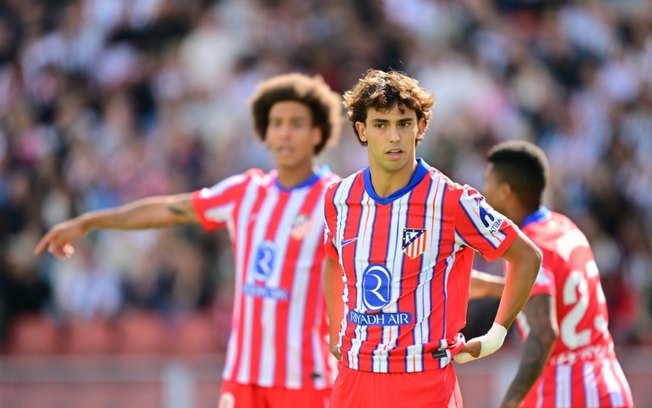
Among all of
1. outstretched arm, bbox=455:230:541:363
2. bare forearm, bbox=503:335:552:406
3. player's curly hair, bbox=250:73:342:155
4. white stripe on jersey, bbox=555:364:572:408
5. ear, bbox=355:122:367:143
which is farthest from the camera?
player's curly hair, bbox=250:73:342:155

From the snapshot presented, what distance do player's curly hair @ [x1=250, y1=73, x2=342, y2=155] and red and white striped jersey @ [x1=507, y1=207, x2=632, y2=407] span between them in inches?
65.1

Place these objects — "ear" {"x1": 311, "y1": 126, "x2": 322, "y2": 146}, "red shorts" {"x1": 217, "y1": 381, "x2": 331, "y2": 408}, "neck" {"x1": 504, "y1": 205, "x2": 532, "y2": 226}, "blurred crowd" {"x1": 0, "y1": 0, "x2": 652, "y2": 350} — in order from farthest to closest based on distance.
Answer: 1. "blurred crowd" {"x1": 0, "y1": 0, "x2": 652, "y2": 350}
2. "ear" {"x1": 311, "y1": 126, "x2": 322, "y2": 146}
3. "red shorts" {"x1": 217, "y1": 381, "x2": 331, "y2": 408}
4. "neck" {"x1": 504, "y1": 205, "x2": 532, "y2": 226}

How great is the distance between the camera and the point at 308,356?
6863mm

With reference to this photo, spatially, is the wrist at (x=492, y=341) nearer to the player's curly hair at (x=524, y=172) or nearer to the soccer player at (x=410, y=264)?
the soccer player at (x=410, y=264)

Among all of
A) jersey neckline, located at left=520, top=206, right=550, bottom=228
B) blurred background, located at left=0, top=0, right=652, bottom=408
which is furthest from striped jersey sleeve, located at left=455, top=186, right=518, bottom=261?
blurred background, located at left=0, top=0, right=652, bottom=408

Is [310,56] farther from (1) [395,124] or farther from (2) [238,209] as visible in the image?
(1) [395,124]

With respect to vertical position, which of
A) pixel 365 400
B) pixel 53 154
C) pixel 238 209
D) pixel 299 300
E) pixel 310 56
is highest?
pixel 310 56

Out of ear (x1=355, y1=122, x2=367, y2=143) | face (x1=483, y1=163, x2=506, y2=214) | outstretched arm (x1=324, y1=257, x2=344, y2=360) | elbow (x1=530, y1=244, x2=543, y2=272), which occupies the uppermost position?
ear (x1=355, y1=122, x2=367, y2=143)

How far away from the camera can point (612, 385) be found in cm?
635

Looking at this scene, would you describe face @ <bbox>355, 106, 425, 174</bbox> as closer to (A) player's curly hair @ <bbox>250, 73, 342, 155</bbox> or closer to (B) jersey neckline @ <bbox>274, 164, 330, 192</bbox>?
(B) jersey neckline @ <bbox>274, 164, 330, 192</bbox>

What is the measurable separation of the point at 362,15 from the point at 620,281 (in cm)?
440

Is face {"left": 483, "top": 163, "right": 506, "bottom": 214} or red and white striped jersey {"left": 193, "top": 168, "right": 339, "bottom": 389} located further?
red and white striped jersey {"left": 193, "top": 168, "right": 339, "bottom": 389}

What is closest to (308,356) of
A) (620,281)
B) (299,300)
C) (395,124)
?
(299,300)

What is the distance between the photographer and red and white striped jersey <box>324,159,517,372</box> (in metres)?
5.22
